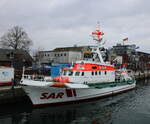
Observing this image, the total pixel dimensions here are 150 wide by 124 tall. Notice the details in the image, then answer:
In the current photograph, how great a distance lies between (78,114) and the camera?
47.6 feet

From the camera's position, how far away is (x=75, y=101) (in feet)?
57.1

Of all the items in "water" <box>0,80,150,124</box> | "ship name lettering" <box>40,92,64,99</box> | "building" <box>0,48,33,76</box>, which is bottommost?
"water" <box>0,80,150,124</box>

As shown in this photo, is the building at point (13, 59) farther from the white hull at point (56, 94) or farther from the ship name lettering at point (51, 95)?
the ship name lettering at point (51, 95)

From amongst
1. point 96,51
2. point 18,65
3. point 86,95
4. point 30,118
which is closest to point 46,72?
point 18,65

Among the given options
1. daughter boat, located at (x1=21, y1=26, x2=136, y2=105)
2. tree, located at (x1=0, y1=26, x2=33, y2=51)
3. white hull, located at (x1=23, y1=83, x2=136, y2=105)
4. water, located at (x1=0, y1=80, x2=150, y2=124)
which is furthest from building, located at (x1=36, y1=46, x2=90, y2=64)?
water, located at (x1=0, y1=80, x2=150, y2=124)

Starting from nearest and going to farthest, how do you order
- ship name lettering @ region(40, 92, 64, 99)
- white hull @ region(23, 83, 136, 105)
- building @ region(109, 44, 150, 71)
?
1. white hull @ region(23, 83, 136, 105)
2. ship name lettering @ region(40, 92, 64, 99)
3. building @ region(109, 44, 150, 71)

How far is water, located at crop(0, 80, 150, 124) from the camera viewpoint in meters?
13.0

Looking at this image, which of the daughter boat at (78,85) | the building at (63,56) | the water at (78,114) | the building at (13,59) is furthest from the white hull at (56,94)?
the building at (63,56)

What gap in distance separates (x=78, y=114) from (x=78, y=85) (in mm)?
3096

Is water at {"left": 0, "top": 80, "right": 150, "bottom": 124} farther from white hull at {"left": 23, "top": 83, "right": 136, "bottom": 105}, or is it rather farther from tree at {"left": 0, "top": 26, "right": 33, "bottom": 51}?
tree at {"left": 0, "top": 26, "right": 33, "bottom": 51}

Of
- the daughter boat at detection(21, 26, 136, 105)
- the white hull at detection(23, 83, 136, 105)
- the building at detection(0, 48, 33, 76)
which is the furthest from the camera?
the building at detection(0, 48, 33, 76)

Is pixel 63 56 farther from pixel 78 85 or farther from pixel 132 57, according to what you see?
pixel 78 85

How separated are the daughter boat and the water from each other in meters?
0.92

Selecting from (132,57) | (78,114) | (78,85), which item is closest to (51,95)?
(78,85)
